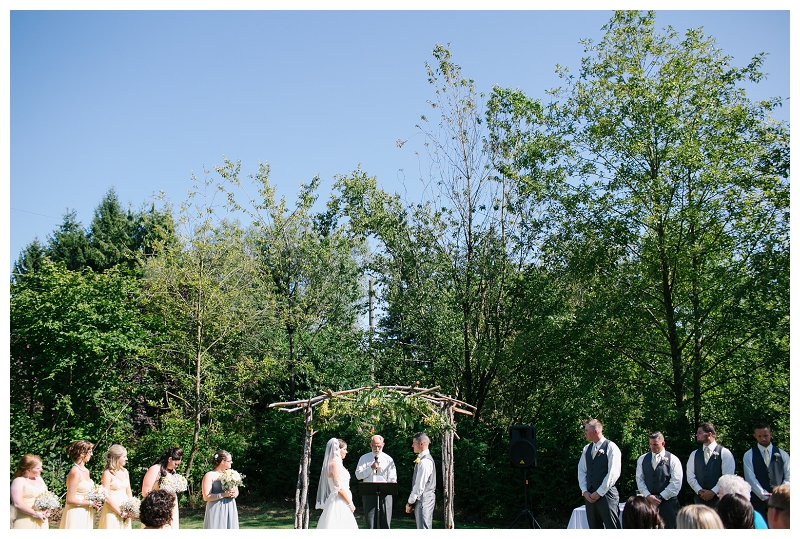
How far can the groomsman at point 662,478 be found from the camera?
667cm

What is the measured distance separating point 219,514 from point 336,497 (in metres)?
1.16

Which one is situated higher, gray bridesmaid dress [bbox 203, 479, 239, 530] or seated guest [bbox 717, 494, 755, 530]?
seated guest [bbox 717, 494, 755, 530]

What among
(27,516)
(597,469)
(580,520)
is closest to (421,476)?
(580,520)

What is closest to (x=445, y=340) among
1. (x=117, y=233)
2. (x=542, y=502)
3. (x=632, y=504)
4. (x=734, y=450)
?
(x=542, y=502)

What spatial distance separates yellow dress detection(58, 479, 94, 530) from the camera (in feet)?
19.3

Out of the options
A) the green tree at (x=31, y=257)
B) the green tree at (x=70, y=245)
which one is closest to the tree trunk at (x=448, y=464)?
the green tree at (x=70, y=245)

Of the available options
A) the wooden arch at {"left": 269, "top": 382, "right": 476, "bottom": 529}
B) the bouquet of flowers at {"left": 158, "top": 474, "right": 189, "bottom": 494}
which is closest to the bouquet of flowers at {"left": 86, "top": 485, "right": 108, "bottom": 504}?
the bouquet of flowers at {"left": 158, "top": 474, "right": 189, "bottom": 494}

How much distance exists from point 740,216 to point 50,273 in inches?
449

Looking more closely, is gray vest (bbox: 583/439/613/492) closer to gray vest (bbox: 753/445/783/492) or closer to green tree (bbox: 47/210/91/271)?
gray vest (bbox: 753/445/783/492)

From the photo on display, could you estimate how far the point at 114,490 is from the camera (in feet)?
19.7

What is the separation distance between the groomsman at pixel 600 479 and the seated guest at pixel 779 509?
11.3ft

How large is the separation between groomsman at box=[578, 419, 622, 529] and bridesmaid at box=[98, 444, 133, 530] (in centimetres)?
454

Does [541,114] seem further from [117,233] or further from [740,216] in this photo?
[117,233]

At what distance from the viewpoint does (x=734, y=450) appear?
9102 millimetres
